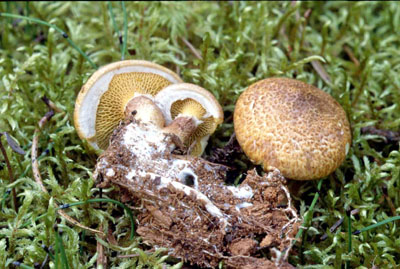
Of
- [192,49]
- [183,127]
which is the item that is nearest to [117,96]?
[183,127]

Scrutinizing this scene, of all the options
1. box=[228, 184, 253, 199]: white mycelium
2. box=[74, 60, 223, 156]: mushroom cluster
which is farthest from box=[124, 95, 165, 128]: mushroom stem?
box=[228, 184, 253, 199]: white mycelium

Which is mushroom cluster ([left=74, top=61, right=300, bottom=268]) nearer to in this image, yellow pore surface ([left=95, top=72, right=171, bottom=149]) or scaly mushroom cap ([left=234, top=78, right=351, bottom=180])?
yellow pore surface ([left=95, top=72, right=171, bottom=149])

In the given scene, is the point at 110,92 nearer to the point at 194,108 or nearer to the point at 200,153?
the point at 194,108

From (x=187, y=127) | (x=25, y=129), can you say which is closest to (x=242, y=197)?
(x=187, y=127)

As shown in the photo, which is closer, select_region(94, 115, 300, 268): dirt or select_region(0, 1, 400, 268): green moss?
select_region(94, 115, 300, 268): dirt

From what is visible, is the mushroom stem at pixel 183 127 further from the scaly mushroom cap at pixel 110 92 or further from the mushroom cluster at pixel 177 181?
the scaly mushroom cap at pixel 110 92

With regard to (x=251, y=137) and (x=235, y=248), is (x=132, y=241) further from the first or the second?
(x=251, y=137)

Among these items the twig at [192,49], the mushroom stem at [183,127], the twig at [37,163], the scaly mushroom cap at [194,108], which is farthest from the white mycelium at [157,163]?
the twig at [192,49]
